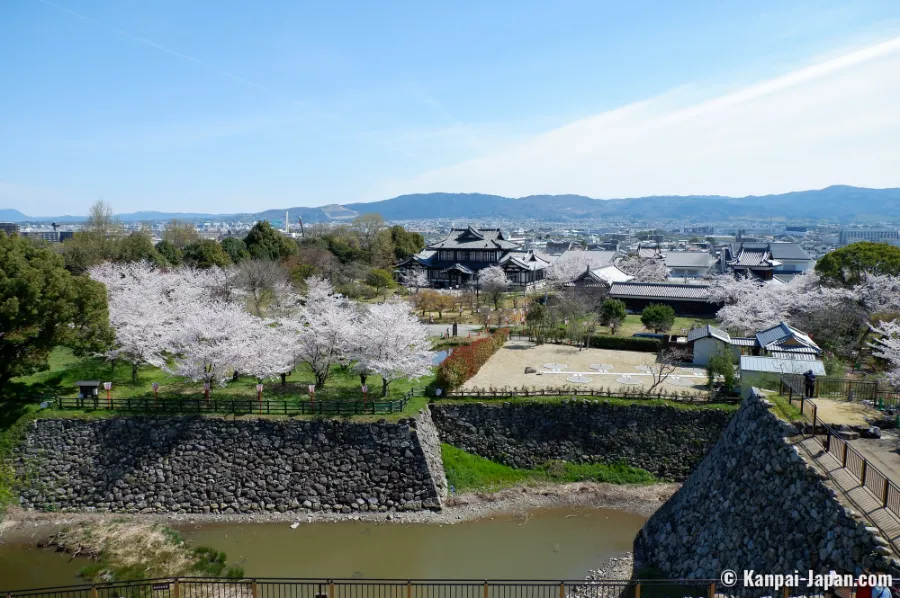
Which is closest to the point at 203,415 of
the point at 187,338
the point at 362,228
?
the point at 187,338

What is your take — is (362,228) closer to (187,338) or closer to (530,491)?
(187,338)

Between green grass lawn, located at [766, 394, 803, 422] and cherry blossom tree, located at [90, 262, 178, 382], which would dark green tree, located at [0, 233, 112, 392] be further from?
green grass lawn, located at [766, 394, 803, 422]

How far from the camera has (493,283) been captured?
42688 millimetres

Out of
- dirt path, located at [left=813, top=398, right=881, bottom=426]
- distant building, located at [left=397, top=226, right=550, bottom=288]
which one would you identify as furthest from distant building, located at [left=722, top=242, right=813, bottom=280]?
dirt path, located at [left=813, top=398, right=881, bottom=426]

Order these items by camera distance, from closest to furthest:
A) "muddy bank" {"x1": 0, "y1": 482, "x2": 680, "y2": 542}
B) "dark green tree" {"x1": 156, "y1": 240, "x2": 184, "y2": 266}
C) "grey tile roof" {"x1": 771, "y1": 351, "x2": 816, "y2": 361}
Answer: "muddy bank" {"x1": 0, "y1": 482, "x2": 680, "y2": 542}, "grey tile roof" {"x1": 771, "y1": 351, "x2": 816, "y2": 361}, "dark green tree" {"x1": 156, "y1": 240, "x2": 184, "y2": 266}

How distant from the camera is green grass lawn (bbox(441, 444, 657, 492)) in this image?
59.3 feet

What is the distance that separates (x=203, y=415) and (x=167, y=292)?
1545 centimetres

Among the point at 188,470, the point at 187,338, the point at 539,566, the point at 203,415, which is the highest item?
the point at 187,338

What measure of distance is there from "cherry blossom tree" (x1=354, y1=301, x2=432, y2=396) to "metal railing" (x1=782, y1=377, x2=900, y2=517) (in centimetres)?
1169

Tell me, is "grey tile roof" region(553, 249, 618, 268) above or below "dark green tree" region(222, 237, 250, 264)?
below

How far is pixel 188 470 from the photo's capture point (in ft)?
56.6

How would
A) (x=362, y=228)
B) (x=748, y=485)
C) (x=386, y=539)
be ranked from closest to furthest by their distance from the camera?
(x=748, y=485), (x=386, y=539), (x=362, y=228)

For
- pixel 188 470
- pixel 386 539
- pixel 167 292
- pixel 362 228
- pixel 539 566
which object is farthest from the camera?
pixel 362 228

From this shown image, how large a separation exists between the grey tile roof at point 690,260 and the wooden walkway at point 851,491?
56397mm
